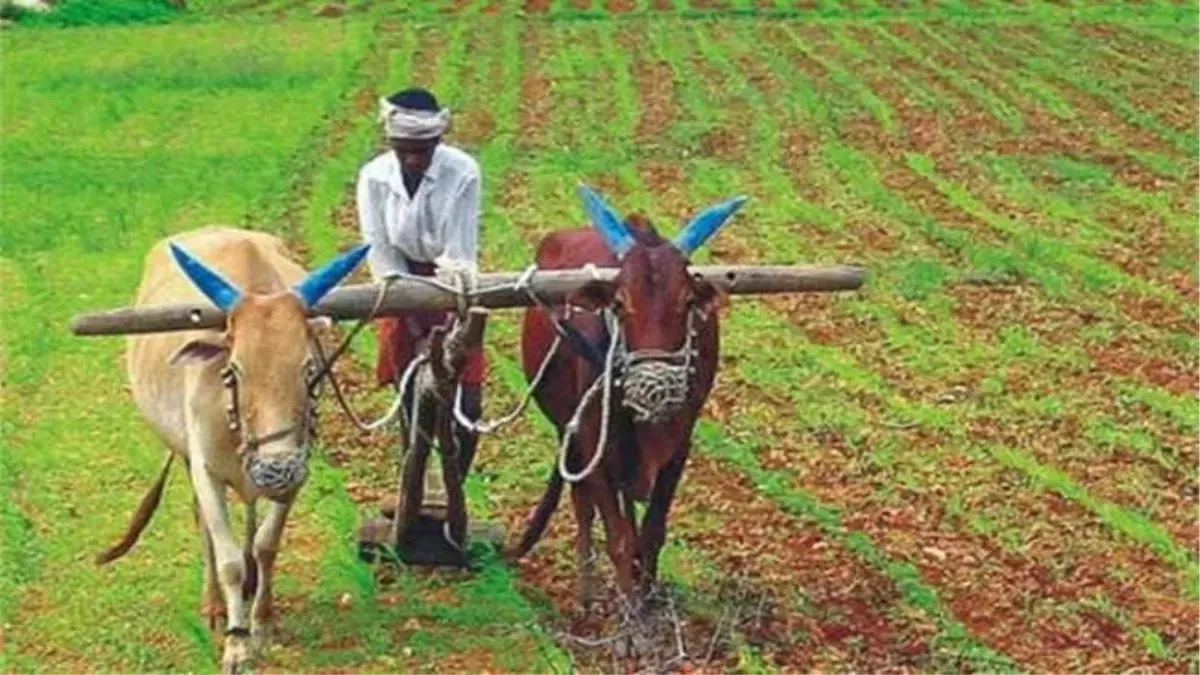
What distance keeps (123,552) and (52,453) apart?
6.99ft

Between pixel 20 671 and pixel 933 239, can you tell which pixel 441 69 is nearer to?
pixel 933 239

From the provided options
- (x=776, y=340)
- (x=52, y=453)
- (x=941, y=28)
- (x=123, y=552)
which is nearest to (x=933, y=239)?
(x=776, y=340)

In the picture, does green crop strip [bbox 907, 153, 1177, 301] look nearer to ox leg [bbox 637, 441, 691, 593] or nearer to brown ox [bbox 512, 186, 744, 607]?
brown ox [bbox 512, 186, 744, 607]

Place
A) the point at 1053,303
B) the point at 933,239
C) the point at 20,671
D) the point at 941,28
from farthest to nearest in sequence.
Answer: the point at 941,28, the point at 933,239, the point at 1053,303, the point at 20,671

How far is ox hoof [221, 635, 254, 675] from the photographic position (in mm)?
7434

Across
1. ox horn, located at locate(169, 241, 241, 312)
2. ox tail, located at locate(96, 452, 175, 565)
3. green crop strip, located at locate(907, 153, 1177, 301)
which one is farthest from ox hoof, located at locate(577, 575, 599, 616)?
green crop strip, located at locate(907, 153, 1177, 301)

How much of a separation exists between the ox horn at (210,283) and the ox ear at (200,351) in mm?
126

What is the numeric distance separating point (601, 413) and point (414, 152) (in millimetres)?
1364

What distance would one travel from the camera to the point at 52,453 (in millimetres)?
10500

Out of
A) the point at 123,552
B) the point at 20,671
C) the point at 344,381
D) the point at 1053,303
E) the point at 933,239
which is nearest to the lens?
the point at 20,671

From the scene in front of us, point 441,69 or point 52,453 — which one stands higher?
point 52,453

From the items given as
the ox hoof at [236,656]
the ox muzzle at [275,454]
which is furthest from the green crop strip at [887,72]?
the ox muzzle at [275,454]

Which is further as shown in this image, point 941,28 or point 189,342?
point 941,28

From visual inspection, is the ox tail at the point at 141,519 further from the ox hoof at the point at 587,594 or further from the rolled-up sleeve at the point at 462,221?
the ox hoof at the point at 587,594
